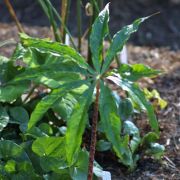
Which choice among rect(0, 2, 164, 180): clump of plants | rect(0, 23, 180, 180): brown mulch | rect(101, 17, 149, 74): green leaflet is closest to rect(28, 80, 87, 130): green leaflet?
rect(0, 2, 164, 180): clump of plants

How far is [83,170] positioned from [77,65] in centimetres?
42

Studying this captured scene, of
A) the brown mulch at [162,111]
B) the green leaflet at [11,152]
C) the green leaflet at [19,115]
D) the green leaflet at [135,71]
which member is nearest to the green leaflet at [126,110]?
the brown mulch at [162,111]

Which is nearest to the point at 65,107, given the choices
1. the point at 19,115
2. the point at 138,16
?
the point at 19,115

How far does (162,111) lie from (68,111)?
58cm

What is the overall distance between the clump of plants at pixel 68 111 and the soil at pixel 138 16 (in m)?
1.06

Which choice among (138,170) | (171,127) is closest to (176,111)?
(171,127)

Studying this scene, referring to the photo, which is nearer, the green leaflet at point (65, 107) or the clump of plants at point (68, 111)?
the clump of plants at point (68, 111)

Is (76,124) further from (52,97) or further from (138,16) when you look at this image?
(138,16)

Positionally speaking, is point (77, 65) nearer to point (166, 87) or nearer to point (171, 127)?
point (171, 127)

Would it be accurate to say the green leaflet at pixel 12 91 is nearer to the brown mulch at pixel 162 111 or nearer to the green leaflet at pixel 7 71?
the green leaflet at pixel 7 71

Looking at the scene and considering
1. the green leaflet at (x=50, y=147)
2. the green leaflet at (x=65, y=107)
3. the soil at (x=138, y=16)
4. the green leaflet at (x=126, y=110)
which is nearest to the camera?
the green leaflet at (x=50, y=147)

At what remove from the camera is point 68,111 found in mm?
1993

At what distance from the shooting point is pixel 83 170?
176cm

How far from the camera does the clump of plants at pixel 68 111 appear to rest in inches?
54.8
